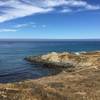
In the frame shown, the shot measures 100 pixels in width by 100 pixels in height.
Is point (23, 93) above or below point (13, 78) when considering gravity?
above

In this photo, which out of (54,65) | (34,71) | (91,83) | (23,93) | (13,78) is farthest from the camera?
(54,65)

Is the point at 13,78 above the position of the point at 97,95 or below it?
below

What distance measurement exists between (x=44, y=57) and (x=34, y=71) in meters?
21.6

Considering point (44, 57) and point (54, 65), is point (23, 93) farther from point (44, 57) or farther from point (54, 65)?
point (44, 57)

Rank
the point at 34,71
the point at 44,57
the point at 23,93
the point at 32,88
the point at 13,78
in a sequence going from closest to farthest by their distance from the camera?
the point at 23,93 < the point at 32,88 < the point at 13,78 < the point at 34,71 < the point at 44,57

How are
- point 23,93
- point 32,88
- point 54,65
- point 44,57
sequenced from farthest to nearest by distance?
1. point 44,57
2. point 54,65
3. point 32,88
4. point 23,93

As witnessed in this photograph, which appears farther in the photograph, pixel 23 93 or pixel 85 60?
pixel 85 60

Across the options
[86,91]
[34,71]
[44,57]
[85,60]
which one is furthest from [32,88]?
[44,57]

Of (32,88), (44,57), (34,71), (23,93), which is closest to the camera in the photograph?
(23,93)

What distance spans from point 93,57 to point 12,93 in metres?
52.3

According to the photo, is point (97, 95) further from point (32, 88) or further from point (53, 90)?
point (32, 88)

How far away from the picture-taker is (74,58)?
80.5 metres

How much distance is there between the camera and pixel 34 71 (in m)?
71.5

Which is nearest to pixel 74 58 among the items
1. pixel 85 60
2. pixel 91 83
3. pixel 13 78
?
pixel 85 60
